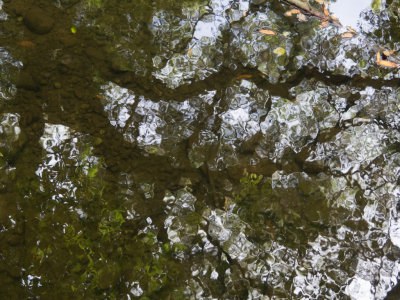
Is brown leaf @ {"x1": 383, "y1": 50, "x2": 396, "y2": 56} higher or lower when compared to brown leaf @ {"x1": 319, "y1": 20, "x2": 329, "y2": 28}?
lower

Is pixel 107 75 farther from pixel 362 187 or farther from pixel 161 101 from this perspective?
pixel 362 187

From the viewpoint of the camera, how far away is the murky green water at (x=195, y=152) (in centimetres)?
212

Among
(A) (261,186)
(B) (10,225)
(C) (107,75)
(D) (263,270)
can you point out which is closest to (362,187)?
(A) (261,186)

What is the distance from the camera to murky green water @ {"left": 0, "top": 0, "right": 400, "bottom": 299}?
83.6 inches

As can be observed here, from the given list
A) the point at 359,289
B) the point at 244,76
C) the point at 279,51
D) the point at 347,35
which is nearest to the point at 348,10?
the point at 347,35

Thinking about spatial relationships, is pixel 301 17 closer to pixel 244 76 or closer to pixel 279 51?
pixel 279 51

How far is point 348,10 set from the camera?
267 centimetres

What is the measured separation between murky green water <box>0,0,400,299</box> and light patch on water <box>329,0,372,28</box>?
67 mm

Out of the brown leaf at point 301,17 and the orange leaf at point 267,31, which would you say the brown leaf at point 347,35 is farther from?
the orange leaf at point 267,31

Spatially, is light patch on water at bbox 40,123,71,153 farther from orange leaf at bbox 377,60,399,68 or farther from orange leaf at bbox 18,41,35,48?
orange leaf at bbox 377,60,399,68

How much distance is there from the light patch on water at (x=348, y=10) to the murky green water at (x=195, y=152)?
0.07 metres

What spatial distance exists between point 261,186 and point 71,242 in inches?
46.8

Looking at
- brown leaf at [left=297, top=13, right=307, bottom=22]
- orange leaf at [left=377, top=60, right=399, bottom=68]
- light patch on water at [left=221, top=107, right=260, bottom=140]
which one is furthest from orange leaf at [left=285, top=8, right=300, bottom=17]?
light patch on water at [left=221, top=107, right=260, bottom=140]

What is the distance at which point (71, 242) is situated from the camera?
6.92 ft
